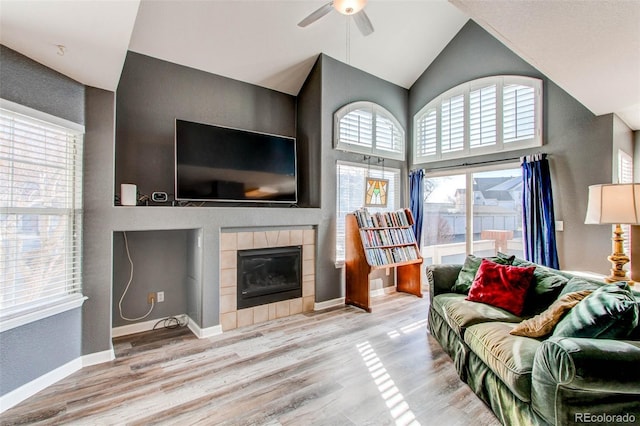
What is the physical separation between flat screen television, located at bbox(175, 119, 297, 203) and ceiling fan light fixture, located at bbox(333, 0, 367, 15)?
1769 millimetres

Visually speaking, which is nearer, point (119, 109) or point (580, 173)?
point (119, 109)

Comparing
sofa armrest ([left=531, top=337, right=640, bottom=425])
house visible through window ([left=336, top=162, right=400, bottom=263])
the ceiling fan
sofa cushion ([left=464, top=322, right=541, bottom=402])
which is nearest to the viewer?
sofa armrest ([left=531, top=337, right=640, bottom=425])

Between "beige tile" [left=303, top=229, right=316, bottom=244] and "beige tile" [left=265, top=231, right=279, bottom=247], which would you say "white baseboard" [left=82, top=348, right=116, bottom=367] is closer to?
"beige tile" [left=265, top=231, right=279, bottom=247]

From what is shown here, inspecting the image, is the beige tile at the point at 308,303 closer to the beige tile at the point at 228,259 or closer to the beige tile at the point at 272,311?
the beige tile at the point at 272,311

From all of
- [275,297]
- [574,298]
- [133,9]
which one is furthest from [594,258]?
[133,9]

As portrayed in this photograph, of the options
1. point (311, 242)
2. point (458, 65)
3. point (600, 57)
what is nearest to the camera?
point (600, 57)

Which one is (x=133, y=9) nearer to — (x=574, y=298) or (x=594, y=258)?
(x=574, y=298)

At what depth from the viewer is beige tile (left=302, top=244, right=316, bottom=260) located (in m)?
4.09

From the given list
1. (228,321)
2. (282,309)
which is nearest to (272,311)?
(282,309)

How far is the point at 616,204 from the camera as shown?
99.2 inches

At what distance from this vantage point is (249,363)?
2744 mm

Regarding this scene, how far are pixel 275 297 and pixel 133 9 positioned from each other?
3088 mm

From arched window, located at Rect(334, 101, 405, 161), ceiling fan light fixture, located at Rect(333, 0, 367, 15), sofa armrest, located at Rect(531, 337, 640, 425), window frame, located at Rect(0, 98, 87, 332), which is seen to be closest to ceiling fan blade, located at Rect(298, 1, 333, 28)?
ceiling fan light fixture, located at Rect(333, 0, 367, 15)

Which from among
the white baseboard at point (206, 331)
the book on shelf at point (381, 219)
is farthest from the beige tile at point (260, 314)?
the book on shelf at point (381, 219)
